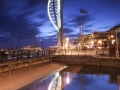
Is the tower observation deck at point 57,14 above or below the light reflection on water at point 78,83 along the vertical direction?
above

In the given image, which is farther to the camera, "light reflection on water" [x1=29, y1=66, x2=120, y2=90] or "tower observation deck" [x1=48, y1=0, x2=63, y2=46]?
"tower observation deck" [x1=48, y1=0, x2=63, y2=46]

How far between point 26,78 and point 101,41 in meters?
47.2

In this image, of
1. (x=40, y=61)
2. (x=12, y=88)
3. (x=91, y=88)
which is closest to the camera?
(x=12, y=88)

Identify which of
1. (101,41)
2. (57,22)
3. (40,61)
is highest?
(57,22)

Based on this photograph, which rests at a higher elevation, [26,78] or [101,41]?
[101,41]

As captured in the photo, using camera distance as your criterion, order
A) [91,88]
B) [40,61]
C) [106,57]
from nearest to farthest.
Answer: [91,88] < [40,61] < [106,57]

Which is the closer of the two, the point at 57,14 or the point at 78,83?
the point at 78,83

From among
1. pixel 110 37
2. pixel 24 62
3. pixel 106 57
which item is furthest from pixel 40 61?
pixel 110 37

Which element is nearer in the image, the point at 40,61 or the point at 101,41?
the point at 40,61

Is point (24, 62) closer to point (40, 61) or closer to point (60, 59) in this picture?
point (40, 61)

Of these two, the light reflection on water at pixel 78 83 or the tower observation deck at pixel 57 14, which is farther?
the tower observation deck at pixel 57 14

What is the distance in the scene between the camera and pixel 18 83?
17.6 m

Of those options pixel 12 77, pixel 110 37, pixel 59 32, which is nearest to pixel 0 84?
pixel 12 77

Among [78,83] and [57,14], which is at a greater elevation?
[57,14]
